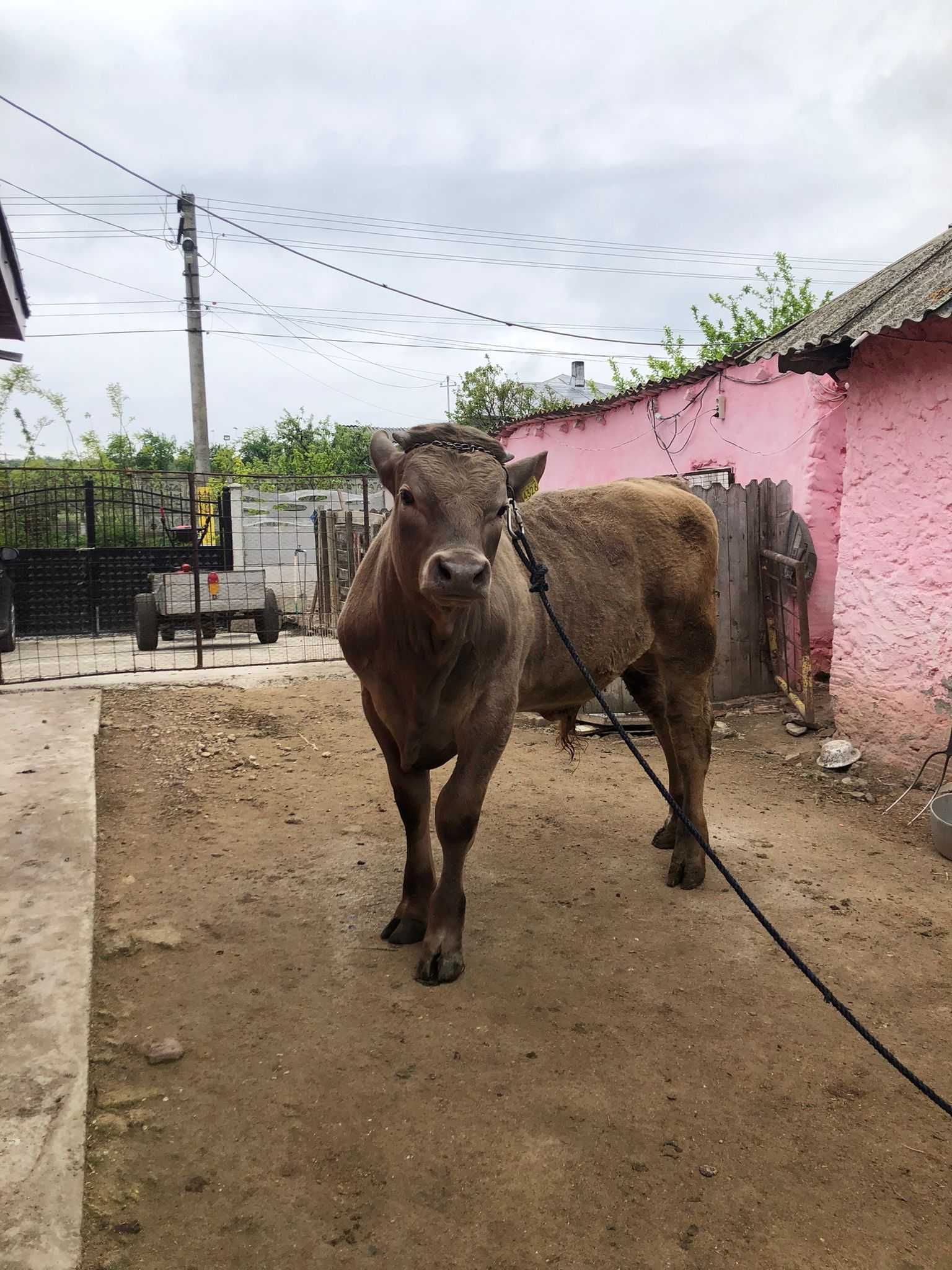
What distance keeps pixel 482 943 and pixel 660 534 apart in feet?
7.84

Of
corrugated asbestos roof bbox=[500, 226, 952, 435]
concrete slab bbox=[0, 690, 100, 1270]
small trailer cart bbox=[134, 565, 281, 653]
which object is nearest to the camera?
concrete slab bbox=[0, 690, 100, 1270]

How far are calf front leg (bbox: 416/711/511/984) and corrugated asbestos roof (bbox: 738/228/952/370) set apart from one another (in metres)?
3.92

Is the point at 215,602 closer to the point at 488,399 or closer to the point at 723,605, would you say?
the point at 723,605

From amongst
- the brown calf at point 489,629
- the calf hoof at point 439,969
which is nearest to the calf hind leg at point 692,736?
the brown calf at point 489,629

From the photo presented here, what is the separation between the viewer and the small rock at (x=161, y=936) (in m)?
3.75

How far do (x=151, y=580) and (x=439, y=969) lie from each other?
10.4m

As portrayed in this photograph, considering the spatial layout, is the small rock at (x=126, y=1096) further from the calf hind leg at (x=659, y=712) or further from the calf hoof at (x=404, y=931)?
the calf hind leg at (x=659, y=712)

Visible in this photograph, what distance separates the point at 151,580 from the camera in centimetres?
1263

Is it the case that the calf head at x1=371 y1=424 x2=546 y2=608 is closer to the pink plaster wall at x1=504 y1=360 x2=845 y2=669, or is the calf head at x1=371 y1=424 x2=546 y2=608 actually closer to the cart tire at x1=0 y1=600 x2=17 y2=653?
the pink plaster wall at x1=504 y1=360 x2=845 y2=669

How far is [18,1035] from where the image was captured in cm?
288

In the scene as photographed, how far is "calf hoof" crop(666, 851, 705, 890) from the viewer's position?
15.0ft

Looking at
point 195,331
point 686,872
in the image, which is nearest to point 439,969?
point 686,872

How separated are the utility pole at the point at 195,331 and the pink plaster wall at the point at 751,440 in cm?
925

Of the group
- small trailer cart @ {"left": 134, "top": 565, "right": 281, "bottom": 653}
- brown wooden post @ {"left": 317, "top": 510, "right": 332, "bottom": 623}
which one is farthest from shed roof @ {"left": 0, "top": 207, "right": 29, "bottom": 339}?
brown wooden post @ {"left": 317, "top": 510, "right": 332, "bottom": 623}
